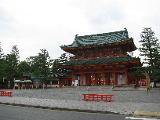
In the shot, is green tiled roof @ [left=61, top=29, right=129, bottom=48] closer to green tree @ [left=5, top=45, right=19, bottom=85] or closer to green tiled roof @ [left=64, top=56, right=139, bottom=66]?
green tiled roof @ [left=64, top=56, right=139, bottom=66]

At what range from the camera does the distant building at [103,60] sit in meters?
48.9

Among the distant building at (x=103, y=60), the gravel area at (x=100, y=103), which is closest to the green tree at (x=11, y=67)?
the distant building at (x=103, y=60)

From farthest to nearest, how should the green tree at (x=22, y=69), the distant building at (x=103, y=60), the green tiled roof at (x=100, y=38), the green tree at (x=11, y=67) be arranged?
the green tree at (x=22, y=69), the green tree at (x=11, y=67), the green tiled roof at (x=100, y=38), the distant building at (x=103, y=60)

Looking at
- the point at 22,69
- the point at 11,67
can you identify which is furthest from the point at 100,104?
the point at 22,69

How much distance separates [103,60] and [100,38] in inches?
273

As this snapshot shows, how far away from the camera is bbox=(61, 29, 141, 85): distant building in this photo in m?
48.9

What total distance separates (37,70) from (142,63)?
960 inches

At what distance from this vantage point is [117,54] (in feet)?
166

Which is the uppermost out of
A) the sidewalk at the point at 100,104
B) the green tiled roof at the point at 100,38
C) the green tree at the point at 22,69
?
the green tiled roof at the point at 100,38

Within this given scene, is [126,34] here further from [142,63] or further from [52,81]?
[52,81]

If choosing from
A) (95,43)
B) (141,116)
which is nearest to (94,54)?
(95,43)

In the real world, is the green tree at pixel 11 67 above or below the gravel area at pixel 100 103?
above

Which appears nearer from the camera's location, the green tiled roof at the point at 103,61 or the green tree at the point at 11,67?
the green tiled roof at the point at 103,61

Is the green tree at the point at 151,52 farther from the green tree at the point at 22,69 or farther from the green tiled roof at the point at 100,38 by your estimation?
the green tree at the point at 22,69
